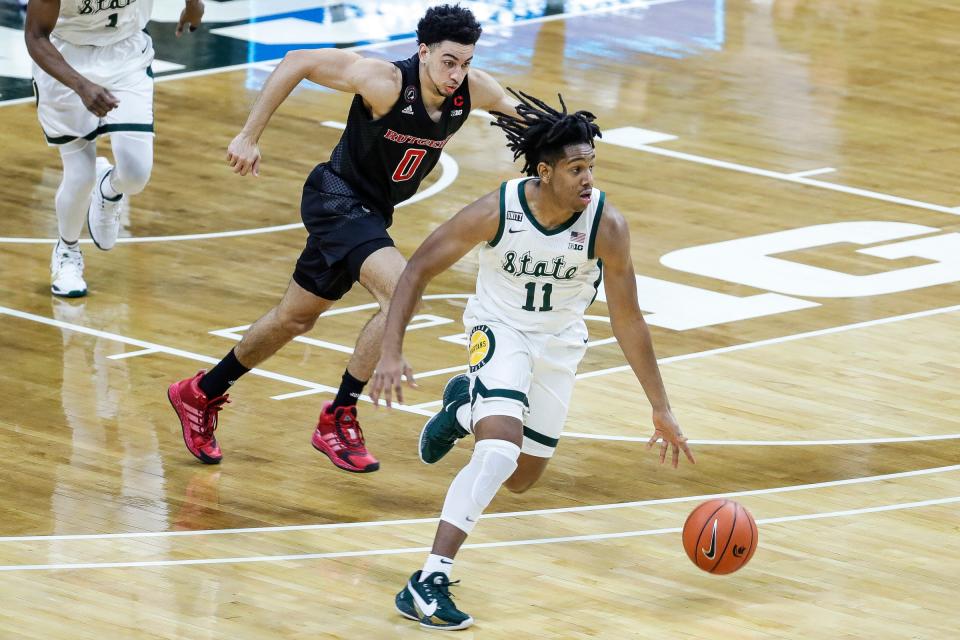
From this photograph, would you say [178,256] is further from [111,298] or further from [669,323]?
[669,323]

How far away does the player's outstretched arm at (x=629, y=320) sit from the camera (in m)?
7.18

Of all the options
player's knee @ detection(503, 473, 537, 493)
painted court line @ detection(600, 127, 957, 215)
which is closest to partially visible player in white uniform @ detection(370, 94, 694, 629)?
player's knee @ detection(503, 473, 537, 493)

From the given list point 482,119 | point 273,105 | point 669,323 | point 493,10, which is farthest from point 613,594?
point 493,10

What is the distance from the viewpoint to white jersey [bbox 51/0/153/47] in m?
10.8

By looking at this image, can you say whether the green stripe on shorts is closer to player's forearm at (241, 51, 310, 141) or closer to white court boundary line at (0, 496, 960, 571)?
white court boundary line at (0, 496, 960, 571)

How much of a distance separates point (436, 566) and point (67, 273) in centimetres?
485

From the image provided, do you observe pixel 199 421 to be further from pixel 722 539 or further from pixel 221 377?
pixel 722 539

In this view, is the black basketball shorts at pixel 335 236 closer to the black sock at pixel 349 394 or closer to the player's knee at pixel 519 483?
the black sock at pixel 349 394

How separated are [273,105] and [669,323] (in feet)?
11.1

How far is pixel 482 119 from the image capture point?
51.6 ft

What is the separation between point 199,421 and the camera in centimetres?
859

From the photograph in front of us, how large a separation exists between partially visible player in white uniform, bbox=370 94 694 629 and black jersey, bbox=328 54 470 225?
1.00 m

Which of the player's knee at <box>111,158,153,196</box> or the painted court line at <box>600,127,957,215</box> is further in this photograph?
the painted court line at <box>600,127,957,215</box>

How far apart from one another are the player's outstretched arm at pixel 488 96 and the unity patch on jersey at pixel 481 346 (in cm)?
136
